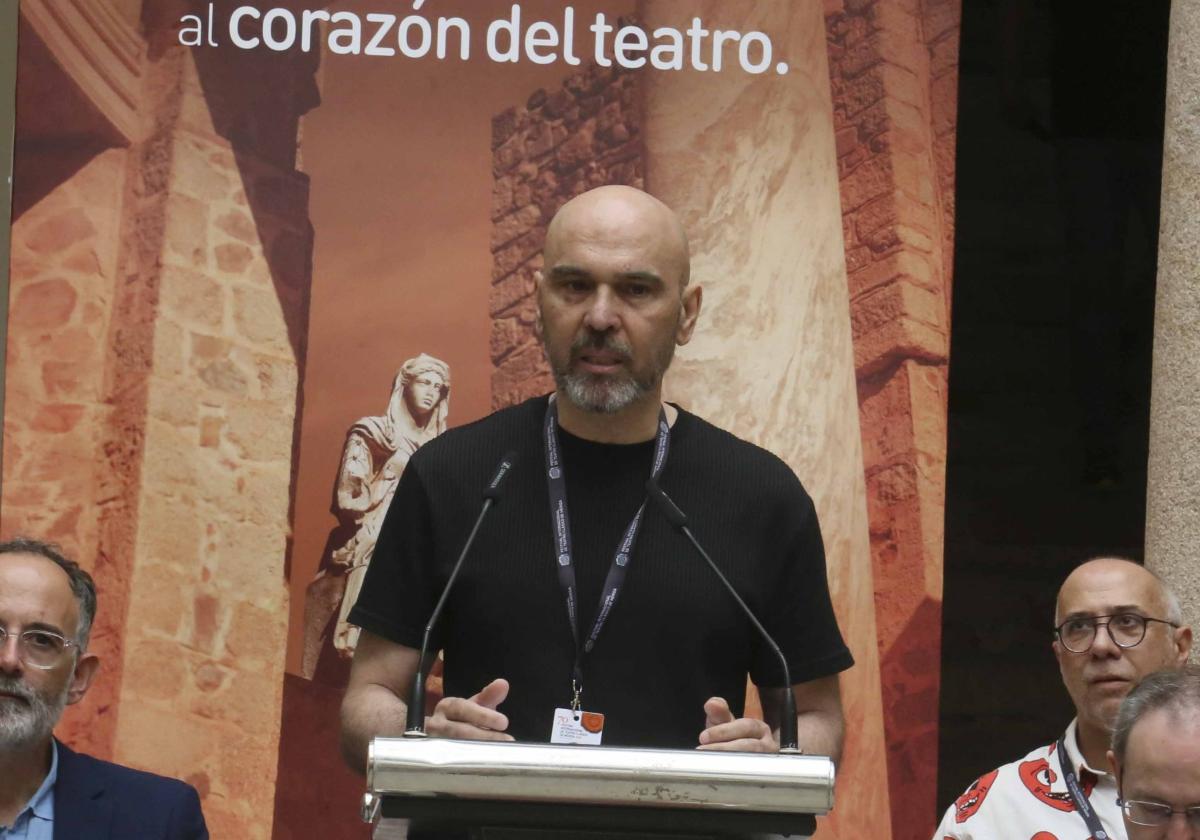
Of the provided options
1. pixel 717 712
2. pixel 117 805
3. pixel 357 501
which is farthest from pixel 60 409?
pixel 717 712

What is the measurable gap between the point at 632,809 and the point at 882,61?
3887 mm

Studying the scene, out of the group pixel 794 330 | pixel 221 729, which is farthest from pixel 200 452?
pixel 794 330

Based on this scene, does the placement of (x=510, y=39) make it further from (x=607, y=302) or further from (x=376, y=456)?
(x=607, y=302)

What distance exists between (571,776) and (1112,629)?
7.31ft

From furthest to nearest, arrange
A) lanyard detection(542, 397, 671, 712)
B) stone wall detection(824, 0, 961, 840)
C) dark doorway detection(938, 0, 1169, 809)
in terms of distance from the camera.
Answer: dark doorway detection(938, 0, 1169, 809) → stone wall detection(824, 0, 961, 840) → lanyard detection(542, 397, 671, 712)

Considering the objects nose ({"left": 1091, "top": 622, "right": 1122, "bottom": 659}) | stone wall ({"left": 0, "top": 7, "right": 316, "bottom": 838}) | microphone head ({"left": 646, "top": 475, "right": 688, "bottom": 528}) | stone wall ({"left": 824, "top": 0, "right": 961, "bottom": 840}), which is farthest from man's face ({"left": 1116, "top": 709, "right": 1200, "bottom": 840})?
stone wall ({"left": 0, "top": 7, "right": 316, "bottom": 838})

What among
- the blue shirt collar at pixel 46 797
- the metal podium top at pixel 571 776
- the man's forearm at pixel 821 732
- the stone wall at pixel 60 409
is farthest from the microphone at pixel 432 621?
the stone wall at pixel 60 409

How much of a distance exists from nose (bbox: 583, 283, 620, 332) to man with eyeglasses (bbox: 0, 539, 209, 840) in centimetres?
136

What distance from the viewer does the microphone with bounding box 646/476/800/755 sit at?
2.77m

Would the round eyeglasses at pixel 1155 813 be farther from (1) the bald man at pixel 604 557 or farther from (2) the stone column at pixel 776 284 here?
(2) the stone column at pixel 776 284

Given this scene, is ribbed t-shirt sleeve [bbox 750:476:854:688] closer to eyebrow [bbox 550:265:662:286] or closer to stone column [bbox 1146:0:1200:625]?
eyebrow [bbox 550:265:662:286]

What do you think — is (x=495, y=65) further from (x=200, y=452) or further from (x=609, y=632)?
(x=609, y=632)

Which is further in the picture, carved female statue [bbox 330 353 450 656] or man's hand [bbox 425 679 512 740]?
carved female statue [bbox 330 353 450 656]

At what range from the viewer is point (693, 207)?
18.9 ft
